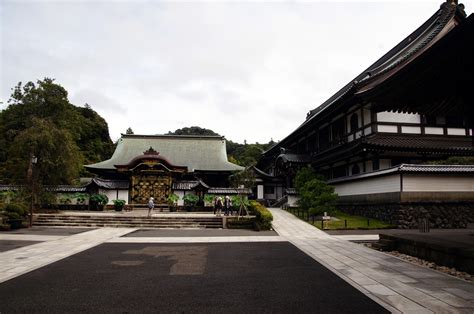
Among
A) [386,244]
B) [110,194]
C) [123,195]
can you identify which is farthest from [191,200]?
Answer: [386,244]

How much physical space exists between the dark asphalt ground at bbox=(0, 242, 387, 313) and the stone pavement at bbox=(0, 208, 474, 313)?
407 millimetres

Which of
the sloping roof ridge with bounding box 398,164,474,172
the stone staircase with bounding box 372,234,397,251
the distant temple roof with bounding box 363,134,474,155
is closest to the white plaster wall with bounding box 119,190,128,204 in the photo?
the distant temple roof with bounding box 363,134,474,155

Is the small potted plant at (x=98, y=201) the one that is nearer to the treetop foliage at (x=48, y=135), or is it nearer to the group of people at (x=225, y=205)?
the treetop foliage at (x=48, y=135)

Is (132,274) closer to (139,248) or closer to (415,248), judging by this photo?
(139,248)

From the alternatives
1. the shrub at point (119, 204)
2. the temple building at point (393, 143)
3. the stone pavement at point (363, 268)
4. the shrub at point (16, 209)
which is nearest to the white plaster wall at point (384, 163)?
the temple building at point (393, 143)

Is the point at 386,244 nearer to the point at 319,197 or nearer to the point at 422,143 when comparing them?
the point at 319,197

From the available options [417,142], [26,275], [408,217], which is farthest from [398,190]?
[26,275]

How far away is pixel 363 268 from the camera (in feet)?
28.4

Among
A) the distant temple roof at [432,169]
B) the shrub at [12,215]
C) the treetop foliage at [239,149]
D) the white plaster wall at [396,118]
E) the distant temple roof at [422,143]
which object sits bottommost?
the shrub at [12,215]

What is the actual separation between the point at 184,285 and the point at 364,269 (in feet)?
14.8

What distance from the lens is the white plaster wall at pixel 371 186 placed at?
61.7ft

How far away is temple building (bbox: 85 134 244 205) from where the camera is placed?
32469 mm

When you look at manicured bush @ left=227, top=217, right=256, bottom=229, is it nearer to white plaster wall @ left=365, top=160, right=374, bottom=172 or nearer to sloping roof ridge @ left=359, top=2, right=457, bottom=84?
white plaster wall @ left=365, top=160, right=374, bottom=172

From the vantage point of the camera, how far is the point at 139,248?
1240 centimetres
